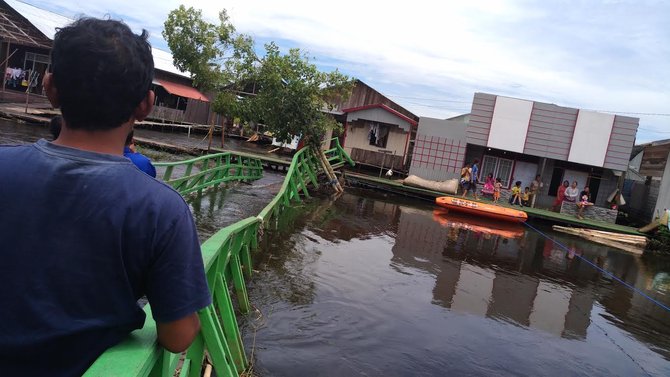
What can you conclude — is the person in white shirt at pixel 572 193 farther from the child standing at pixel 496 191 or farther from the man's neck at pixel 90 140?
the man's neck at pixel 90 140

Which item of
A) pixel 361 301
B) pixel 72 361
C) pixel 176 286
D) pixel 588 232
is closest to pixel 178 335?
pixel 176 286

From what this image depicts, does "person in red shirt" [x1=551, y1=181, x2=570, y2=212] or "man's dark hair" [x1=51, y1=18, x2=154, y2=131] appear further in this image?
"person in red shirt" [x1=551, y1=181, x2=570, y2=212]

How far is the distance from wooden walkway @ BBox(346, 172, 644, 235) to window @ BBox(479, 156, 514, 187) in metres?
2.48

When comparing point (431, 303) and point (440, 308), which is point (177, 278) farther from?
point (431, 303)

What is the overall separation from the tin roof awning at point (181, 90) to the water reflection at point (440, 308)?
2232 centimetres

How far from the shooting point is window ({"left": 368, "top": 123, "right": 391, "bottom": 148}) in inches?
1074

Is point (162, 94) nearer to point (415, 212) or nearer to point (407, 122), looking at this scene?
point (407, 122)

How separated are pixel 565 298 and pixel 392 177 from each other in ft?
56.4

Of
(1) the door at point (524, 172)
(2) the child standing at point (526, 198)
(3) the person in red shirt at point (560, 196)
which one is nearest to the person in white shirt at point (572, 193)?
(3) the person in red shirt at point (560, 196)

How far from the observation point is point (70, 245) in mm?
1427

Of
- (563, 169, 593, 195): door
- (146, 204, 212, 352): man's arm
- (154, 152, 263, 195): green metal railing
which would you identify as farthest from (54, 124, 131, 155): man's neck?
(563, 169, 593, 195): door

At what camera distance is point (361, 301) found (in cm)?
734

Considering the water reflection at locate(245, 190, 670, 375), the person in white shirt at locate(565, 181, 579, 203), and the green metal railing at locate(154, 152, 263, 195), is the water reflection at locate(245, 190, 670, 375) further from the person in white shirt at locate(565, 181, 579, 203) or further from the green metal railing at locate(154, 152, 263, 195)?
the person in white shirt at locate(565, 181, 579, 203)

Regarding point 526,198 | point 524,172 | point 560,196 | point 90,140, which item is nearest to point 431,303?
point 90,140
